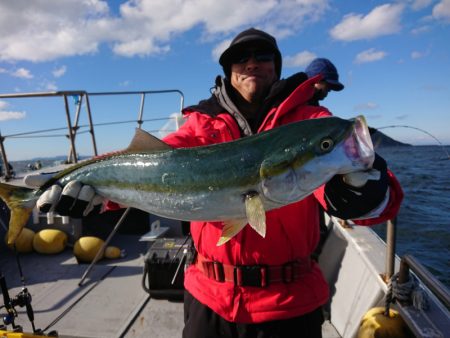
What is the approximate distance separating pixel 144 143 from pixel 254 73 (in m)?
1.26

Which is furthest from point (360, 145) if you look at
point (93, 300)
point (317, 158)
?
point (93, 300)

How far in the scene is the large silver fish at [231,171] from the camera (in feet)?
7.41

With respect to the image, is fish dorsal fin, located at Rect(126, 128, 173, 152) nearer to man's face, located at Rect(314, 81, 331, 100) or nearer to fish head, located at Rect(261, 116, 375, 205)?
fish head, located at Rect(261, 116, 375, 205)

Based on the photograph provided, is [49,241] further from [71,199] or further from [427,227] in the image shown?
[427,227]

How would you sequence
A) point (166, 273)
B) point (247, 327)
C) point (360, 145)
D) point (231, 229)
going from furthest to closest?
1. point (166, 273)
2. point (247, 327)
3. point (231, 229)
4. point (360, 145)

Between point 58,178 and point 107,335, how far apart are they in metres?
2.77

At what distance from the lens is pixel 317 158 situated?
2281 millimetres

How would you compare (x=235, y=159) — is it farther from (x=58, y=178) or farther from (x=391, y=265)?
(x=391, y=265)

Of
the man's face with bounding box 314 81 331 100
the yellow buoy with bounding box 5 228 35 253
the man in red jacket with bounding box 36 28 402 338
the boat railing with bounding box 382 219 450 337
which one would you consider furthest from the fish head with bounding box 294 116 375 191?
the yellow buoy with bounding box 5 228 35 253

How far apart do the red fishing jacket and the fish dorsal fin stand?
83 cm

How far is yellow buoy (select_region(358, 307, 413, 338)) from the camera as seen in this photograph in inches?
126

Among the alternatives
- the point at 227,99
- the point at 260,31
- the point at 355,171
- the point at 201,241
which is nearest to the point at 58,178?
the point at 201,241

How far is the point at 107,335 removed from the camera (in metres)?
4.70

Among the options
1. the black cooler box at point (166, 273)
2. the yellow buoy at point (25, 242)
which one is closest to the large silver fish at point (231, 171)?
the black cooler box at point (166, 273)
